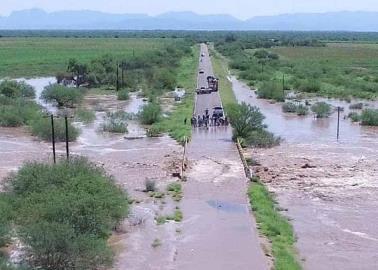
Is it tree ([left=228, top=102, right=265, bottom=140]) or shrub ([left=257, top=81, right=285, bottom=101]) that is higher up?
tree ([left=228, top=102, right=265, bottom=140])

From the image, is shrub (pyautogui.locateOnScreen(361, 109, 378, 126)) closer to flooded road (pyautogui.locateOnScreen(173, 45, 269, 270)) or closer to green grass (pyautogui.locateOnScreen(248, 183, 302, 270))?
flooded road (pyautogui.locateOnScreen(173, 45, 269, 270))

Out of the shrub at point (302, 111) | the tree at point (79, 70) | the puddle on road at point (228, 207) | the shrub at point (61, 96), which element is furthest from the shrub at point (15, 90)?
the puddle on road at point (228, 207)

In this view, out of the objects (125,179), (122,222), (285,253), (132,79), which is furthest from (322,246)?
(132,79)

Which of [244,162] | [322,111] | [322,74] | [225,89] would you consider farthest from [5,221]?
[322,74]

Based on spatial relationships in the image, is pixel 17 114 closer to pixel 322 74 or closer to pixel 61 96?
pixel 61 96

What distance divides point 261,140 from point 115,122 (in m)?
11.0

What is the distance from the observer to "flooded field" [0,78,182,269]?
19.2 metres

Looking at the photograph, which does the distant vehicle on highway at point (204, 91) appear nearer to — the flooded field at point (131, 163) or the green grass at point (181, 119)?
the green grass at point (181, 119)

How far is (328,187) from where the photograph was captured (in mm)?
26781

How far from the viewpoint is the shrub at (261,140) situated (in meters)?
35.4

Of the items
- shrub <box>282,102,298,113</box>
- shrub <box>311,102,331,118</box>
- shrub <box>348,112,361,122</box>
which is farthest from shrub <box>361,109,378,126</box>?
shrub <box>282,102,298,113</box>

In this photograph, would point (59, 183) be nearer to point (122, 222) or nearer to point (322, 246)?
point (122, 222)

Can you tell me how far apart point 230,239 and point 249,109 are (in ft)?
60.9

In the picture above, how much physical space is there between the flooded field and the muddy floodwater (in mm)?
4192
